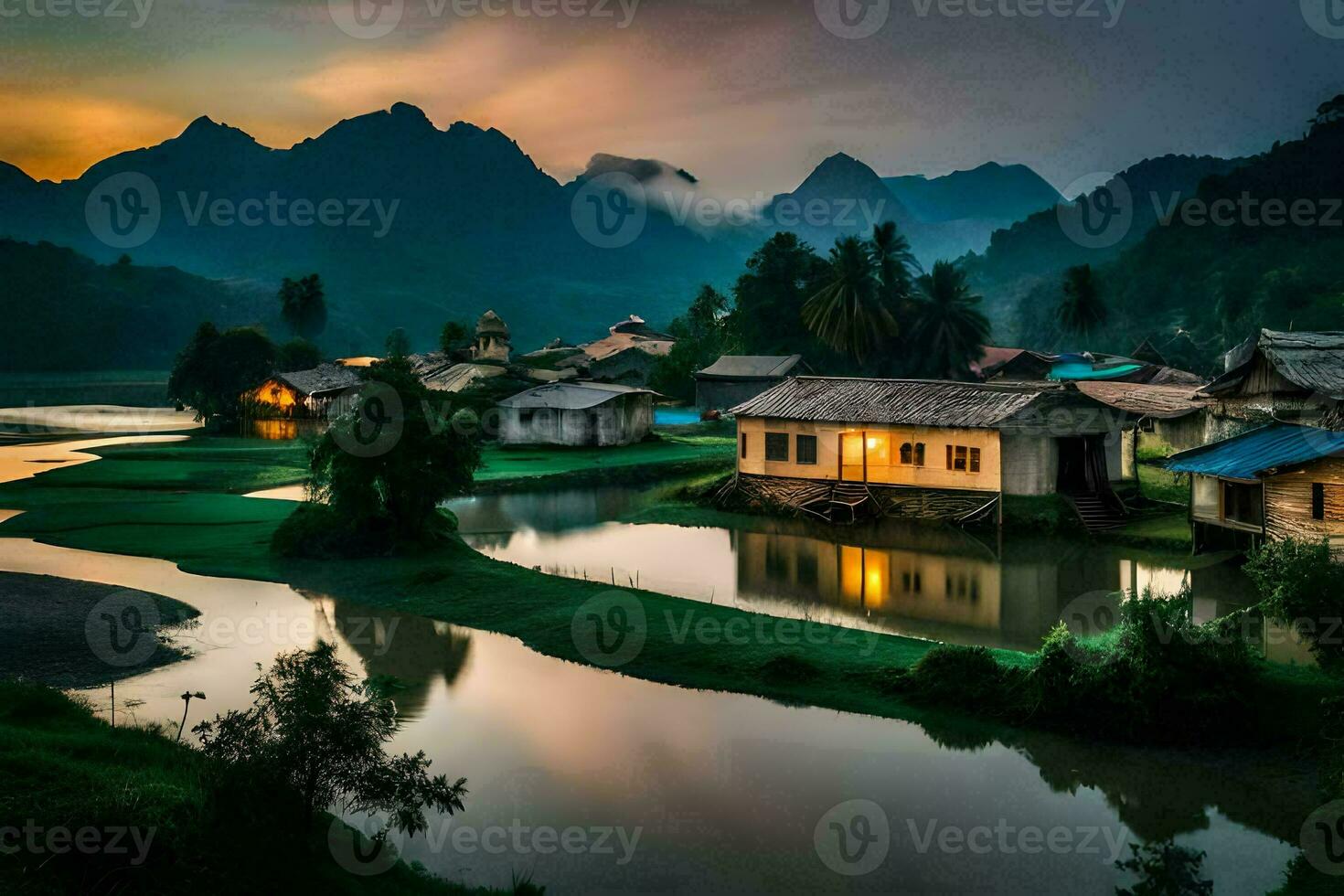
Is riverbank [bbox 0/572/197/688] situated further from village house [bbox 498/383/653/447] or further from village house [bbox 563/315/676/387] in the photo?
village house [bbox 563/315/676/387]

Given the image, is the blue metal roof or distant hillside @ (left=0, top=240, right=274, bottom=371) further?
distant hillside @ (left=0, top=240, right=274, bottom=371)

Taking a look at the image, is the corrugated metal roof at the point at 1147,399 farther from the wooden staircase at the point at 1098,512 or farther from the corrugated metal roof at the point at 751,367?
the corrugated metal roof at the point at 751,367

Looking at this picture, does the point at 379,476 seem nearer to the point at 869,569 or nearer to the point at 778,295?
the point at 869,569

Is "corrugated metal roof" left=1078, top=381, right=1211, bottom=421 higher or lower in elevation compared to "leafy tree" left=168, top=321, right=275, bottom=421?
lower

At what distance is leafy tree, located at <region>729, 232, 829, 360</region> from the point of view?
84.8 m

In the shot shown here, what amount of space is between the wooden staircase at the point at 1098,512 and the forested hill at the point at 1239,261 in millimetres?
53603

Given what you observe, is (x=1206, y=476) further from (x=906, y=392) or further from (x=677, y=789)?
(x=677, y=789)

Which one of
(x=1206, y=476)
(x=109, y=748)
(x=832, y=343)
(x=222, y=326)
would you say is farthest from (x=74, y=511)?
(x=222, y=326)

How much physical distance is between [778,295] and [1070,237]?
10351 cm

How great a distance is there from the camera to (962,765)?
16656 mm

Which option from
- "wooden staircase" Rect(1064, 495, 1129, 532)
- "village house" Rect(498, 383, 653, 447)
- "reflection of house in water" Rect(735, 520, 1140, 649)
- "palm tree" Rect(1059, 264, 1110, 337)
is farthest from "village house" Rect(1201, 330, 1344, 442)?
"palm tree" Rect(1059, 264, 1110, 337)

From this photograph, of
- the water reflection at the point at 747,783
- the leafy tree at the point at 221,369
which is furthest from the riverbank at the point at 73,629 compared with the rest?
the leafy tree at the point at 221,369

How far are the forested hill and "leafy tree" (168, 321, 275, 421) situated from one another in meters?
72.0

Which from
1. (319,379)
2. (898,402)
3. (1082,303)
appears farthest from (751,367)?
(898,402)
